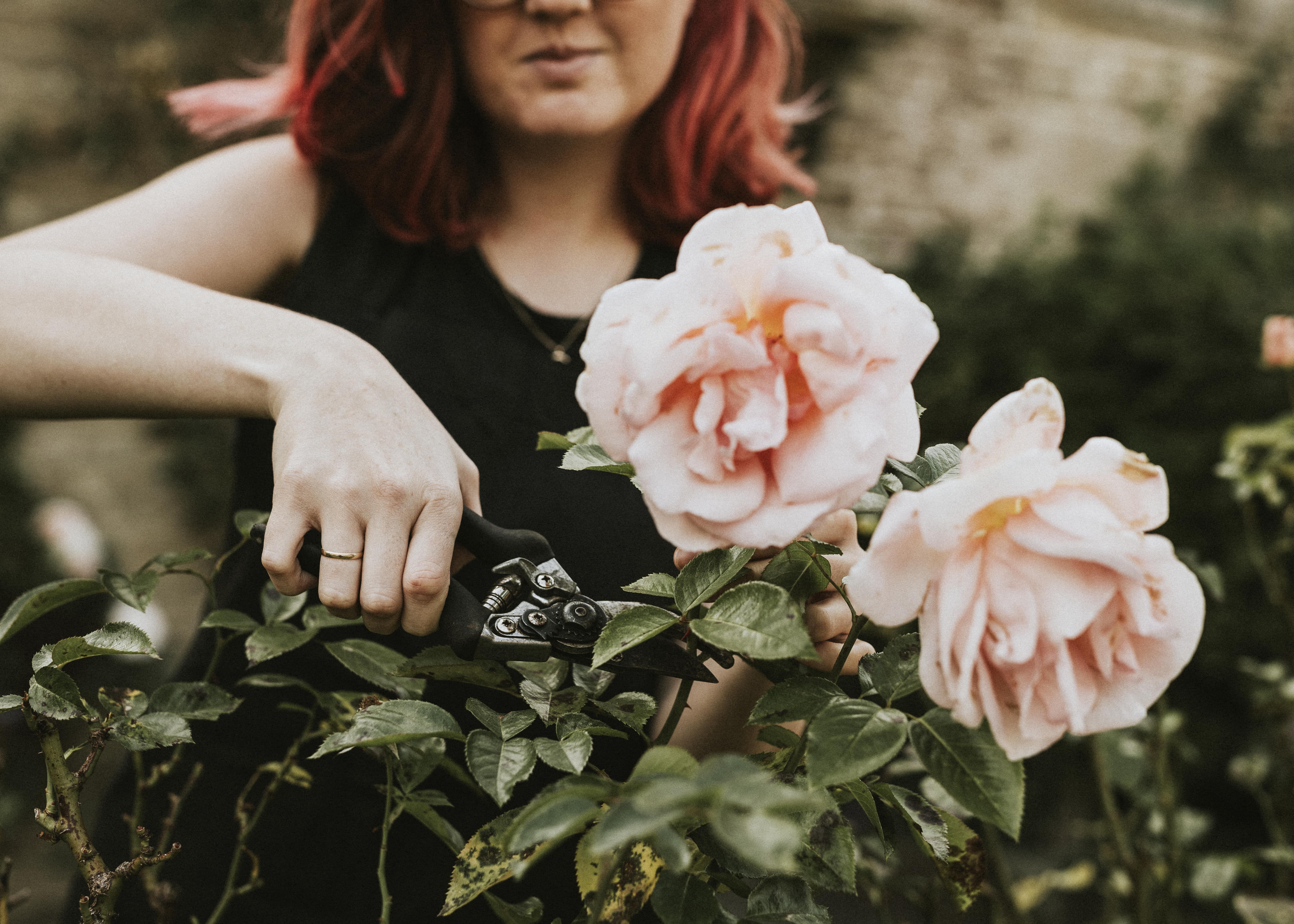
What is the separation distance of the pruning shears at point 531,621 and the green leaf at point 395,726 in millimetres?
83

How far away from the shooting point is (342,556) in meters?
0.60

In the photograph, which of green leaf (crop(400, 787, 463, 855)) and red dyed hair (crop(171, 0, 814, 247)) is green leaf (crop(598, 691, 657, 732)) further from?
red dyed hair (crop(171, 0, 814, 247))

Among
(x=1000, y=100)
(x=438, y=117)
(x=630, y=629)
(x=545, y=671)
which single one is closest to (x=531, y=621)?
(x=545, y=671)

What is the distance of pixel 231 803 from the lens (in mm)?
1173

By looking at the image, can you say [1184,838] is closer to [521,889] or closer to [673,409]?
[521,889]

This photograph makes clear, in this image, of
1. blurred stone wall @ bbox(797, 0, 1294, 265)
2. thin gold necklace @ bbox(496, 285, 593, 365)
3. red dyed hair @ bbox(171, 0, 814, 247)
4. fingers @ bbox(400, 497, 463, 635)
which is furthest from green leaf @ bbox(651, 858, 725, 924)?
blurred stone wall @ bbox(797, 0, 1294, 265)

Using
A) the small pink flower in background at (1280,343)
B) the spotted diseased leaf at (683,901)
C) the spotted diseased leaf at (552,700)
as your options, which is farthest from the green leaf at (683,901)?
the small pink flower in background at (1280,343)

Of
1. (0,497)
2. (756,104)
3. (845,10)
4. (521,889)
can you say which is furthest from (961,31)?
(521,889)

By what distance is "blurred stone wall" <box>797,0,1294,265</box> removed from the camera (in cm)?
609

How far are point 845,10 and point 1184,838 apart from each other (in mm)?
5536

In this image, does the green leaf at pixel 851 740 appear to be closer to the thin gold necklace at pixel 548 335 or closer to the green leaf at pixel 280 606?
the green leaf at pixel 280 606

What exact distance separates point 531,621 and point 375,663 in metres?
0.12

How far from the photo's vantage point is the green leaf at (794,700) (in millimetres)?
499

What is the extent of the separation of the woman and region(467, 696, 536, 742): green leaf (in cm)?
15
